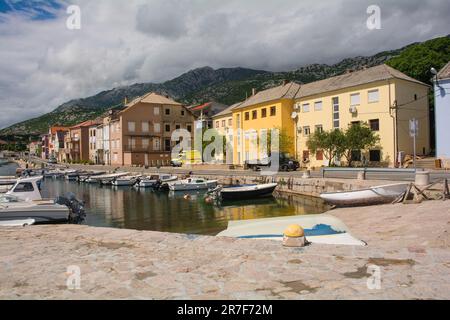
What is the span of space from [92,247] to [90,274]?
1.99 m

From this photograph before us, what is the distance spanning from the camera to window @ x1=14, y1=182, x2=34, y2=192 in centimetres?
1928

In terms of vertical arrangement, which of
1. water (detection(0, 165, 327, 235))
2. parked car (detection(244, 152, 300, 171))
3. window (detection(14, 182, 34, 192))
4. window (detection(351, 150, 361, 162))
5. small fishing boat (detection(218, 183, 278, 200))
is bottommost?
water (detection(0, 165, 327, 235))

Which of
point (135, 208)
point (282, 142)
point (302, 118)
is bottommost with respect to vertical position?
point (135, 208)

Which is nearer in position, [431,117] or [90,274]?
[90,274]

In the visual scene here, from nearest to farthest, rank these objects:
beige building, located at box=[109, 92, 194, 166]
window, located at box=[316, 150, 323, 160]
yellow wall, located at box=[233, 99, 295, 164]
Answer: window, located at box=[316, 150, 323, 160] → yellow wall, located at box=[233, 99, 295, 164] → beige building, located at box=[109, 92, 194, 166]

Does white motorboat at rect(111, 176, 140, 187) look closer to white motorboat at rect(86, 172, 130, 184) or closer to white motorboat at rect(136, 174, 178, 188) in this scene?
white motorboat at rect(136, 174, 178, 188)

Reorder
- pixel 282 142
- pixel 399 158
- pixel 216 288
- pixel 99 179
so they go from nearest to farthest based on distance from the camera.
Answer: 1. pixel 216 288
2. pixel 399 158
3. pixel 282 142
4. pixel 99 179

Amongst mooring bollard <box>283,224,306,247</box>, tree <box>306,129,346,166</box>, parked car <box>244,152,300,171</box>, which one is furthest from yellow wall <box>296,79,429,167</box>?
mooring bollard <box>283,224,306,247</box>

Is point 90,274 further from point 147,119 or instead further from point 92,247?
point 147,119

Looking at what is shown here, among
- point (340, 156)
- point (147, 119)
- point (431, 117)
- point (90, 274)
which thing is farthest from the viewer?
point (147, 119)

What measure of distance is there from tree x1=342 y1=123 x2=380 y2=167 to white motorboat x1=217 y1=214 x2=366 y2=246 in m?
21.9

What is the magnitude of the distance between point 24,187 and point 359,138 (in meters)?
27.9

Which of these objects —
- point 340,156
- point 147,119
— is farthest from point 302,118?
point 147,119

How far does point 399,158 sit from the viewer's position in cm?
3256
